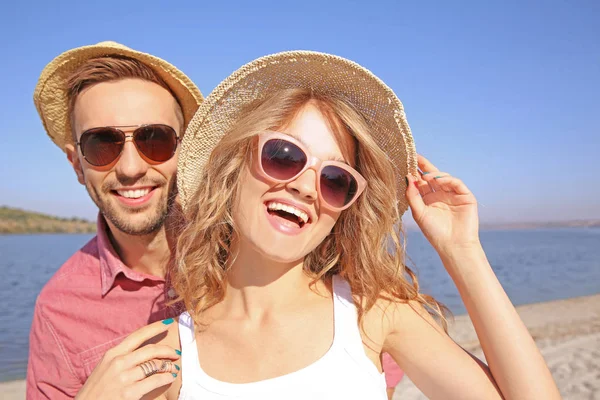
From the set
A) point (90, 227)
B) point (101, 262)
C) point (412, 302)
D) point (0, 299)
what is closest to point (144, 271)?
point (101, 262)

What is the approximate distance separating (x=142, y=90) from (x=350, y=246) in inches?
74.4

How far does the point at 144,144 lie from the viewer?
3.34 meters

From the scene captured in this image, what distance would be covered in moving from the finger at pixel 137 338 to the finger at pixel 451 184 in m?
1.65

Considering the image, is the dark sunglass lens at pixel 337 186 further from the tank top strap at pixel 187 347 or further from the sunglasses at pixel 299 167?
the tank top strap at pixel 187 347

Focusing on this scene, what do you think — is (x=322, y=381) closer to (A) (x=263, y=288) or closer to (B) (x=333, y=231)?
(A) (x=263, y=288)

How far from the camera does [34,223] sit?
2611 inches

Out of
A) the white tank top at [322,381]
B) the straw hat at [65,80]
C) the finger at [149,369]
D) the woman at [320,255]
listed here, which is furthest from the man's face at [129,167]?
the white tank top at [322,381]

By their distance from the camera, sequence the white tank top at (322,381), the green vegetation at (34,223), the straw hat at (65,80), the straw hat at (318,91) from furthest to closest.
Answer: the green vegetation at (34,223)
the straw hat at (65,80)
the straw hat at (318,91)
the white tank top at (322,381)

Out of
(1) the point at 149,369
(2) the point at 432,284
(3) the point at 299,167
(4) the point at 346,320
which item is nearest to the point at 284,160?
(3) the point at 299,167

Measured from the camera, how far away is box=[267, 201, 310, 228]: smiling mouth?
234cm

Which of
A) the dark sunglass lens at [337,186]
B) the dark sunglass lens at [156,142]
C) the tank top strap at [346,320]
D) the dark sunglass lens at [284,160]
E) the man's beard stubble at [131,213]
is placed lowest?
the man's beard stubble at [131,213]

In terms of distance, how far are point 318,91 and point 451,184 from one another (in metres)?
0.88

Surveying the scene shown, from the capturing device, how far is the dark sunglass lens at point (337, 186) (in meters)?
2.34

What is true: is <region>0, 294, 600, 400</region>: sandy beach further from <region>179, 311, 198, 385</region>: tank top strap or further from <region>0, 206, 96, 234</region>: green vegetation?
<region>0, 206, 96, 234</region>: green vegetation
